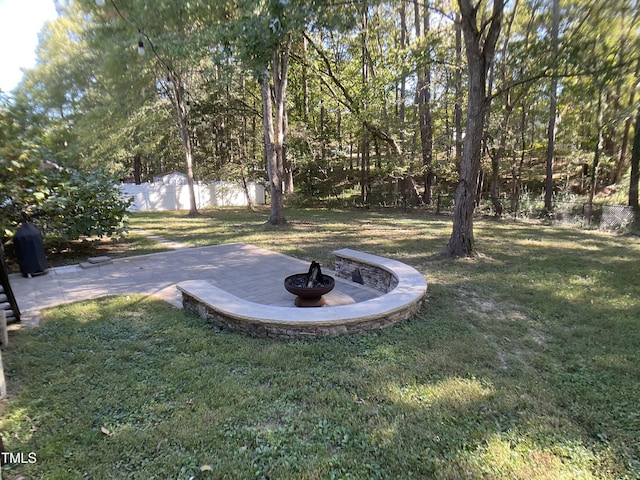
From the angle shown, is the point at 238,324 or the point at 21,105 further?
the point at 21,105

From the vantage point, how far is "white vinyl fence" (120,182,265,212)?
1962 centimetres

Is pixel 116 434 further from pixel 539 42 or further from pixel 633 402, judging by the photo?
pixel 539 42

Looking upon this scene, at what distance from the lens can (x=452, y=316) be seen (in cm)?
425

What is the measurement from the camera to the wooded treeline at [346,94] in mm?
6570

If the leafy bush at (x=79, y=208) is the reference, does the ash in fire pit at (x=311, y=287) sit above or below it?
below

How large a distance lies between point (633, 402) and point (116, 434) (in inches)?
143

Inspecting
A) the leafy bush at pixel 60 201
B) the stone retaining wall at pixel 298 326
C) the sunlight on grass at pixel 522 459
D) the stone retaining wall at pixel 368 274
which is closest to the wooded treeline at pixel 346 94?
the leafy bush at pixel 60 201

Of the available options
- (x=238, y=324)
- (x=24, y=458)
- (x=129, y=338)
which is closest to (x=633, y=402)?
(x=238, y=324)

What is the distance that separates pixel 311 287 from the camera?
4438mm

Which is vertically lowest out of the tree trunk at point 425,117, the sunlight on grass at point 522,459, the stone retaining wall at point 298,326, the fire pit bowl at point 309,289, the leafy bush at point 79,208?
the sunlight on grass at point 522,459

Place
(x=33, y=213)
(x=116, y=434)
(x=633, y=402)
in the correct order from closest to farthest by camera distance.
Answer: (x=116, y=434), (x=633, y=402), (x=33, y=213)

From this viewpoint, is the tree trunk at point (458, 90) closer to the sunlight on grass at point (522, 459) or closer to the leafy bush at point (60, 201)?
the leafy bush at point (60, 201)

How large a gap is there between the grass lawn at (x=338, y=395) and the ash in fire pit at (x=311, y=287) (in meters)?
0.94

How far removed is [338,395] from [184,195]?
2046 cm
